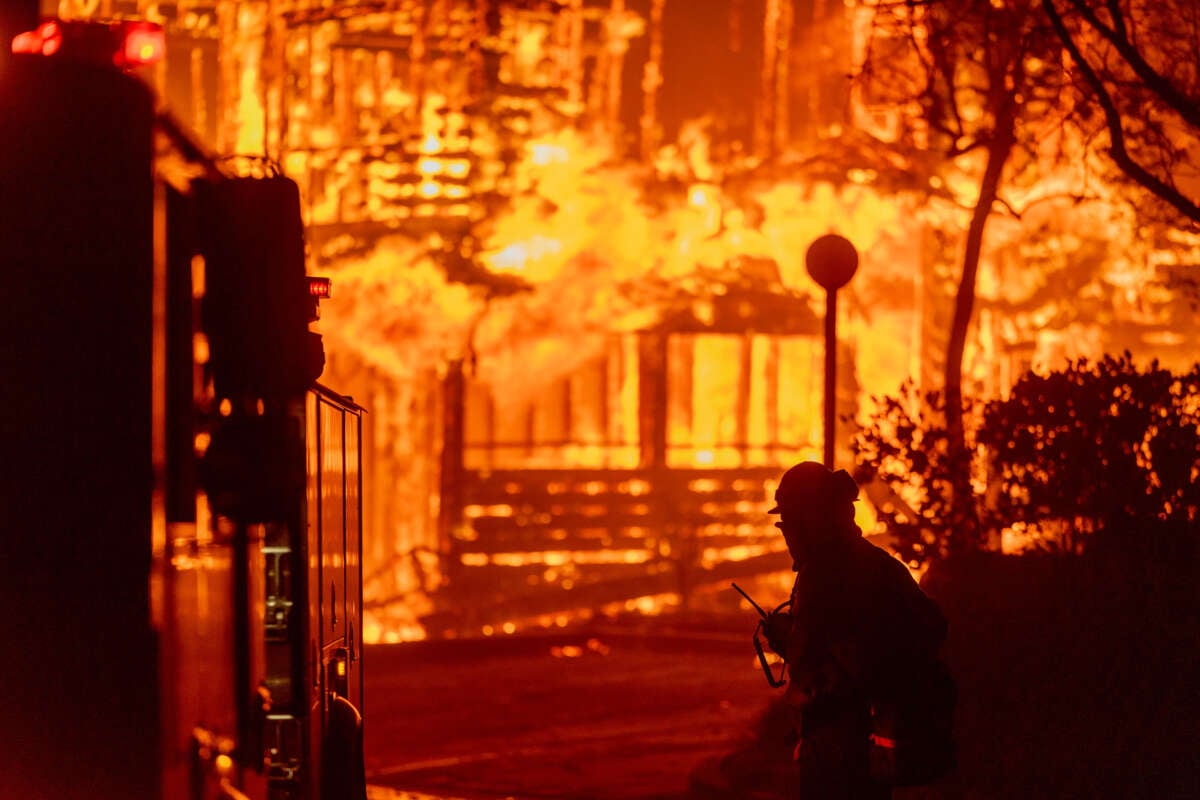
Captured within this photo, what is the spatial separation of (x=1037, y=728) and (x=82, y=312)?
678 cm

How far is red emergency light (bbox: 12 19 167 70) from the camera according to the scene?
3.85 meters

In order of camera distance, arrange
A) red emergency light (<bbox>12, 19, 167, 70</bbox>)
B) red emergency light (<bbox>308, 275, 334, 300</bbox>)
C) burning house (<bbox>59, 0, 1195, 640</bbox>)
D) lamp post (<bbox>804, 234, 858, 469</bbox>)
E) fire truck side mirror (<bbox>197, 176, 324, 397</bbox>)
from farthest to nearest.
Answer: burning house (<bbox>59, 0, 1195, 640</bbox>) < lamp post (<bbox>804, 234, 858, 469</bbox>) < red emergency light (<bbox>308, 275, 334, 300</bbox>) < fire truck side mirror (<bbox>197, 176, 324, 397</bbox>) < red emergency light (<bbox>12, 19, 167, 70</bbox>)

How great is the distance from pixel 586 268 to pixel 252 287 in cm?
1925

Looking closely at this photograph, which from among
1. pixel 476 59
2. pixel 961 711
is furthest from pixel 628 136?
pixel 961 711

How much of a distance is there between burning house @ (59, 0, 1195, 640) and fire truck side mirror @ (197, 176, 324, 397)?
17.6 metres

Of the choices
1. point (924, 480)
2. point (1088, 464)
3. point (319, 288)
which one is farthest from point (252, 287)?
point (924, 480)

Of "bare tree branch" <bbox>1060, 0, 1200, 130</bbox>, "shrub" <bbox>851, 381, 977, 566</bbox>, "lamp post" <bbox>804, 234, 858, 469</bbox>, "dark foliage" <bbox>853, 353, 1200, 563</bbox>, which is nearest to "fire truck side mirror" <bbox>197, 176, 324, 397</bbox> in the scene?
"dark foliage" <bbox>853, 353, 1200, 563</bbox>

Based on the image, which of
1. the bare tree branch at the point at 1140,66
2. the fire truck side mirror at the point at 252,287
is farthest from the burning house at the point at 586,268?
the fire truck side mirror at the point at 252,287

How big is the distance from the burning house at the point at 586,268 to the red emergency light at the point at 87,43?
1837 cm

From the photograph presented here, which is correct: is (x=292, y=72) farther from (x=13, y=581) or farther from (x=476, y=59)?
(x=13, y=581)

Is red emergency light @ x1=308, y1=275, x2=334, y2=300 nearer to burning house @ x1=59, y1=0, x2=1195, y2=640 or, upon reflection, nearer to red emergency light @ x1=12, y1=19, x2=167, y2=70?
red emergency light @ x1=12, y1=19, x2=167, y2=70

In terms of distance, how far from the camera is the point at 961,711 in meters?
9.68

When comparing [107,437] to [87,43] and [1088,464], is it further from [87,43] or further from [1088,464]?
[1088,464]

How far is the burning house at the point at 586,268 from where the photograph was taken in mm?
23578
